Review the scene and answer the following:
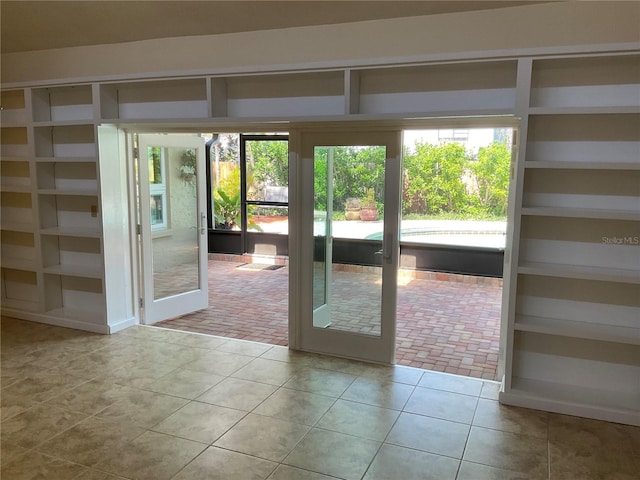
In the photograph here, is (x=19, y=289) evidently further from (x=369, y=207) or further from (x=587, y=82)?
(x=587, y=82)

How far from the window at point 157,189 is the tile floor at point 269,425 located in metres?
1.55

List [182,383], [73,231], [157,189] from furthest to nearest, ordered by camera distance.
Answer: [157,189]
[73,231]
[182,383]

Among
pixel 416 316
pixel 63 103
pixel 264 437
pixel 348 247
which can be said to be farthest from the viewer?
pixel 416 316

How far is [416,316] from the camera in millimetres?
5754

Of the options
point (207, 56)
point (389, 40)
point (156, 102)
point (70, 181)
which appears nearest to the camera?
point (389, 40)

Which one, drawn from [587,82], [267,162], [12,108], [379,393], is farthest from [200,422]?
[267,162]

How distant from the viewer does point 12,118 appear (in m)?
5.12

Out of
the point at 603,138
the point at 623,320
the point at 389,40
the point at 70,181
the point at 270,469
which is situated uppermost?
the point at 389,40

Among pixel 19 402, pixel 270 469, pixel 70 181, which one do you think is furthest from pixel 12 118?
pixel 270 469

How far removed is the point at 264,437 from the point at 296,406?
17.2 inches

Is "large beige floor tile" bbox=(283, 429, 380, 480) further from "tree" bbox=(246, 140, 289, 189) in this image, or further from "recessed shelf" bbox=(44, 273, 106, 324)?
"tree" bbox=(246, 140, 289, 189)

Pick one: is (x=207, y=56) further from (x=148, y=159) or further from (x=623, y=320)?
(x=623, y=320)

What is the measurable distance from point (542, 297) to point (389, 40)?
6.95ft

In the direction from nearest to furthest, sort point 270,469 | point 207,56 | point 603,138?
point 270,469 < point 603,138 < point 207,56
